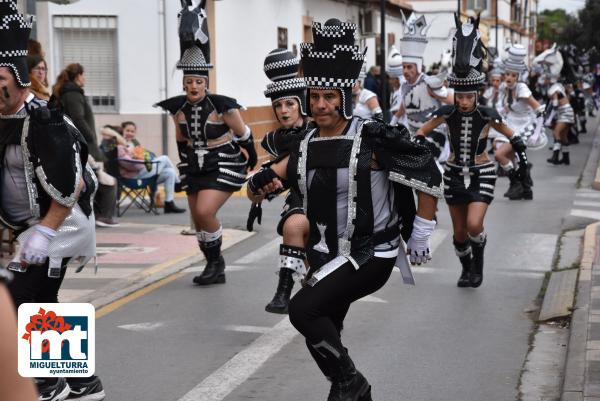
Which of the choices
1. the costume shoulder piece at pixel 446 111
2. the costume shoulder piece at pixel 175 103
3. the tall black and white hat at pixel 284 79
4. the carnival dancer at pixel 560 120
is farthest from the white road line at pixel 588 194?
the tall black and white hat at pixel 284 79

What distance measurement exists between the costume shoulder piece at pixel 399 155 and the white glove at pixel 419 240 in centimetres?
22

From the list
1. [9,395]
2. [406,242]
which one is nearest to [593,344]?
[406,242]

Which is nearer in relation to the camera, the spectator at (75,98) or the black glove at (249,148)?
the black glove at (249,148)

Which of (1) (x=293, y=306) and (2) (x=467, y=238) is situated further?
(2) (x=467, y=238)

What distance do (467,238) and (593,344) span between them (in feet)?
8.67

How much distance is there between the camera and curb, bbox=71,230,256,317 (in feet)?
32.3

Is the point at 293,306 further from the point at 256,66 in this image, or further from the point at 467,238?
the point at 256,66

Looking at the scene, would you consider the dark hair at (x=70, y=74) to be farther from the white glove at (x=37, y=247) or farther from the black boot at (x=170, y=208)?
the white glove at (x=37, y=247)

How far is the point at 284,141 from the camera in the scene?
7215 millimetres

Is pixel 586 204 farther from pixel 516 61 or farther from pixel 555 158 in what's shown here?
pixel 555 158

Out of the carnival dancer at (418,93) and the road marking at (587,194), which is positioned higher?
the carnival dancer at (418,93)

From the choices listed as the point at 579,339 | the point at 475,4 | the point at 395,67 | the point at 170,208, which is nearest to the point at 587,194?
the point at 395,67

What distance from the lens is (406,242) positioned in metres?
6.16

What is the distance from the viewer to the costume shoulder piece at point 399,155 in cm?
581
